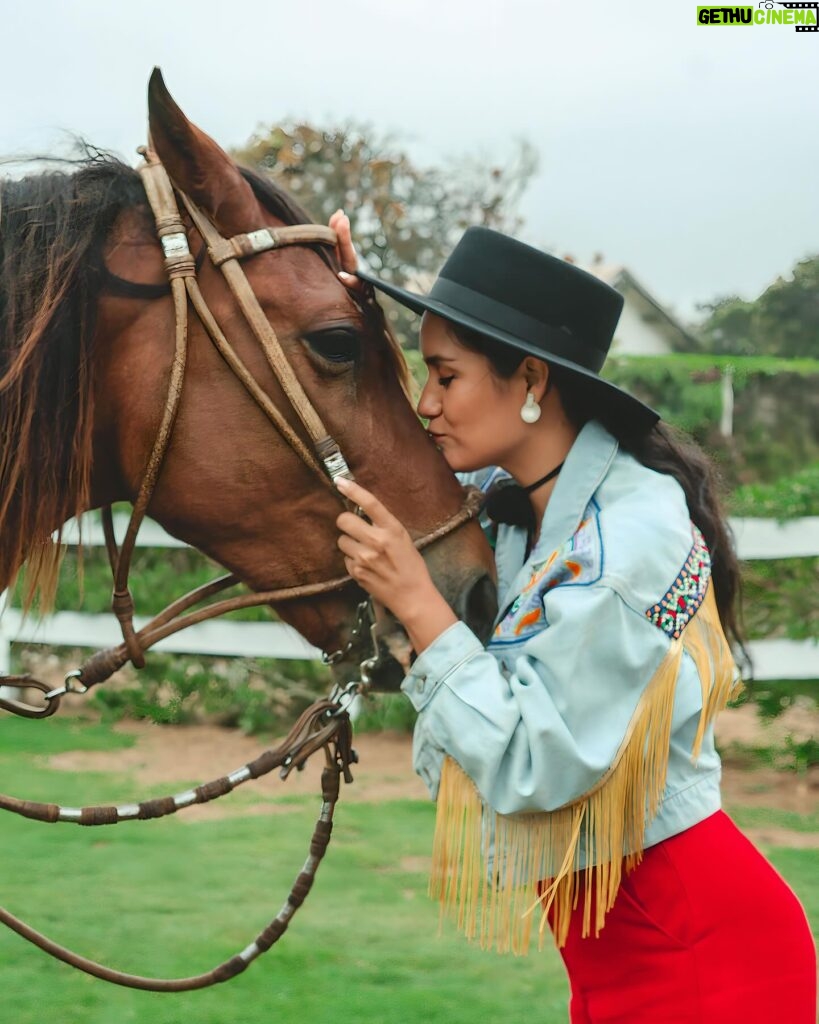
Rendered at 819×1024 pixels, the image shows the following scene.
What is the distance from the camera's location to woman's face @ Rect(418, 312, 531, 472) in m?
1.92

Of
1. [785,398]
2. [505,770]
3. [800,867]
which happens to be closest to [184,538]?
[505,770]

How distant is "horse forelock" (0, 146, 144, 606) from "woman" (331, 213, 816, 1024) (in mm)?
472

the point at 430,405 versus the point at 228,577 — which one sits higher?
the point at 430,405

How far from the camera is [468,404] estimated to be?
192 cm

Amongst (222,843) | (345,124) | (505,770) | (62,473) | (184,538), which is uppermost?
(345,124)

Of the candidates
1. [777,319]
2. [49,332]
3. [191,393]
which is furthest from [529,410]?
[777,319]

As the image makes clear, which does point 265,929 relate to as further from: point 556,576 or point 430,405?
point 430,405

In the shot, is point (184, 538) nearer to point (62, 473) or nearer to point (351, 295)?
point (62, 473)

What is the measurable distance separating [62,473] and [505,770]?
0.93 metres

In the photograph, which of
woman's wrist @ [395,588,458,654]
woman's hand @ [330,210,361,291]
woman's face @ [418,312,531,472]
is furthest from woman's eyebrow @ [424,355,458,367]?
woman's wrist @ [395,588,458,654]

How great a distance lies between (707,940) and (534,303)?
114 cm

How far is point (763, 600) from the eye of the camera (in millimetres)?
5203

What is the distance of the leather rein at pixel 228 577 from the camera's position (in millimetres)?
1833

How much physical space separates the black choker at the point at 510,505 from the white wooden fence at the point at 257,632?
8.96ft
